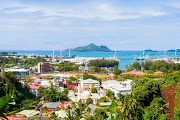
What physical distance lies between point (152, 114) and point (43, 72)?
4024cm

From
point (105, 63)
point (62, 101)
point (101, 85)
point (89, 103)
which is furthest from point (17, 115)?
point (105, 63)

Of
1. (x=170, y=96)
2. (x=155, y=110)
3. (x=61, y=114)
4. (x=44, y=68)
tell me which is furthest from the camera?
(x=44, y=68)

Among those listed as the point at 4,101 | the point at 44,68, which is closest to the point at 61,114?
the point at 4,101

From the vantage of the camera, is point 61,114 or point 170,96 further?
point 61,114

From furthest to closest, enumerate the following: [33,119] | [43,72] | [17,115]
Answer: [43,72], [17,115], [33,119]

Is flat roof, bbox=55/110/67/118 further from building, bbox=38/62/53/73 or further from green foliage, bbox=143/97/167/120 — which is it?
building, bbox=38/62/53/73

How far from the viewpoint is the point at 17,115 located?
20.1m

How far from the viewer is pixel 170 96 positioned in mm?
17062

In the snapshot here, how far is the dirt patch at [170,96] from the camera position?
51.4 ft

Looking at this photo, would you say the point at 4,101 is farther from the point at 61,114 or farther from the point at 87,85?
the point at 87,85

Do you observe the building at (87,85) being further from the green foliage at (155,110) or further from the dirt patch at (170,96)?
Result: the green foliage at (155,110)

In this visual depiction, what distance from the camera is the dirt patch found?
15.7 m

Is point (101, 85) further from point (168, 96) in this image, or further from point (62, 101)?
point (168, 96)

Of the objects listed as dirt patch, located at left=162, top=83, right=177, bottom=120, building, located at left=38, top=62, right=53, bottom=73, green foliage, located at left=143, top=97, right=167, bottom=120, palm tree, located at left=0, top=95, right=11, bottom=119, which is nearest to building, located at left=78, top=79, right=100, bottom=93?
dirt patch, located at left=162, top=83, right=177, bottom=120
